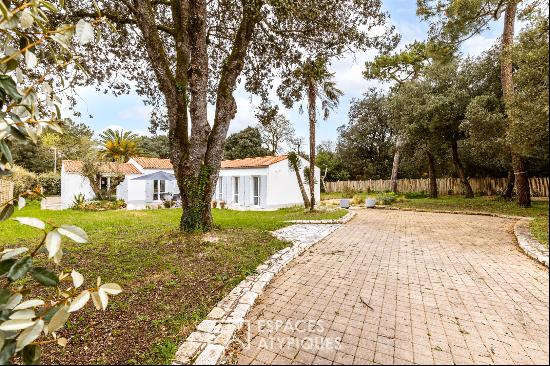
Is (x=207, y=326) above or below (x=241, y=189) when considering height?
below

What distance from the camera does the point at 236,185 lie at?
2112 centimetres

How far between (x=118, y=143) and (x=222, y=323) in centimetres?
3832

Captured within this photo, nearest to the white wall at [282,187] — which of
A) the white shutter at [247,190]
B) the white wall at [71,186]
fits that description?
the white shutter at [247,190]

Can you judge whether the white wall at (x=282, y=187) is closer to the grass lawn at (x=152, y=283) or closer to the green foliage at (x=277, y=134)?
the grass lawn at (x=152, y=283)

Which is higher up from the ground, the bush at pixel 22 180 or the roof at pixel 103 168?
the roof at pixel 103 168

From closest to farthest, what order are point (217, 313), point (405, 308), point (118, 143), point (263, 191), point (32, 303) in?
point (32, 303)
point (217, 313)
point (405, 308)
point (263, 191)
point (118, 143)

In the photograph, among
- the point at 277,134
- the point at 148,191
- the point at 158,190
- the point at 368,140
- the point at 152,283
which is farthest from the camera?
the point at 277,134

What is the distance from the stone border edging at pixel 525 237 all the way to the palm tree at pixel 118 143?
103ft

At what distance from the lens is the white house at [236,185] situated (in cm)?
1903

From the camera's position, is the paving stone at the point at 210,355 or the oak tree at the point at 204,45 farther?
the oak tree at the point at 204,45

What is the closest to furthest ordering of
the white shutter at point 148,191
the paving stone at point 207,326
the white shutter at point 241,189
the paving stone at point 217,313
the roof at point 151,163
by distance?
the paving stone at point 207,326 → the paving stone at point 217,313 → the white shutter at point 241,189 → the white shutter at point 148,191 → the roof at point 151,163

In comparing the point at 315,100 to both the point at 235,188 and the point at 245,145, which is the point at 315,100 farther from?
the point at 245,145

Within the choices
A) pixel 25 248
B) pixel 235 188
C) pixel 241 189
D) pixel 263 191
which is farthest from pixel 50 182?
pixel 25 248

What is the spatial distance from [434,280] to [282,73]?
296 inches
